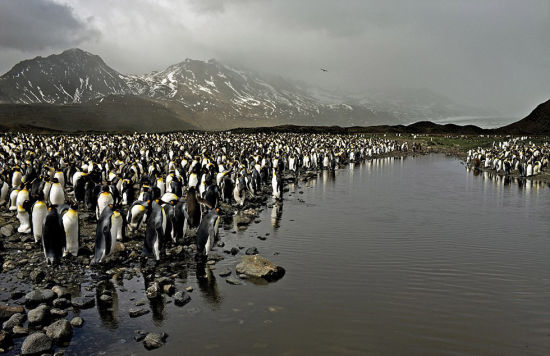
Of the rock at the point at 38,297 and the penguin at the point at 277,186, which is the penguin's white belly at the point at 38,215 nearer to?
the rock at the point at 38,297

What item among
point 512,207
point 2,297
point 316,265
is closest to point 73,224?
point 2,297

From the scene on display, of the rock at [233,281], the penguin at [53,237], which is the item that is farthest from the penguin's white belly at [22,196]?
the rock at [233,281]

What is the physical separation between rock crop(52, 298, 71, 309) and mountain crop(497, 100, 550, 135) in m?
104

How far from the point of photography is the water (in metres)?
5.04

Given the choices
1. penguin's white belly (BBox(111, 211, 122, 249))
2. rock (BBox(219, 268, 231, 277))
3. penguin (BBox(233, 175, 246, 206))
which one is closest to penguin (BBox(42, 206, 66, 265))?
penguin's white belly (BBox(111, 211, 122, 249))

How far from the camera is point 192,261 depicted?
787cm

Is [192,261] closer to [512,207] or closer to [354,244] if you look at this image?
[354,244]

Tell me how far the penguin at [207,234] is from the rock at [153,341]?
115 inches

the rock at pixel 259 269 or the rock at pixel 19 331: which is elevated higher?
the rock at pixel 259 269

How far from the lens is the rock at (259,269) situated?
7122 millimetres

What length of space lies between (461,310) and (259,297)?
296 centimetres

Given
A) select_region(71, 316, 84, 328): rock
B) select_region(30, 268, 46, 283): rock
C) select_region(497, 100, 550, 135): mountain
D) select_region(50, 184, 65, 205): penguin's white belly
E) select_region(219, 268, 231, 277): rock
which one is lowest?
select_region(71, 316, 84, 328): rock

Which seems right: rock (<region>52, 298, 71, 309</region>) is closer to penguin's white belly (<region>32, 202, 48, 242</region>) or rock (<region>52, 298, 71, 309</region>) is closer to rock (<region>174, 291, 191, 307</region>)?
rock (<region>174, 291, 191, 307</region>)

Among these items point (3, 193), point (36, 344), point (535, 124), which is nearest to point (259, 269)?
point (36, 344)
